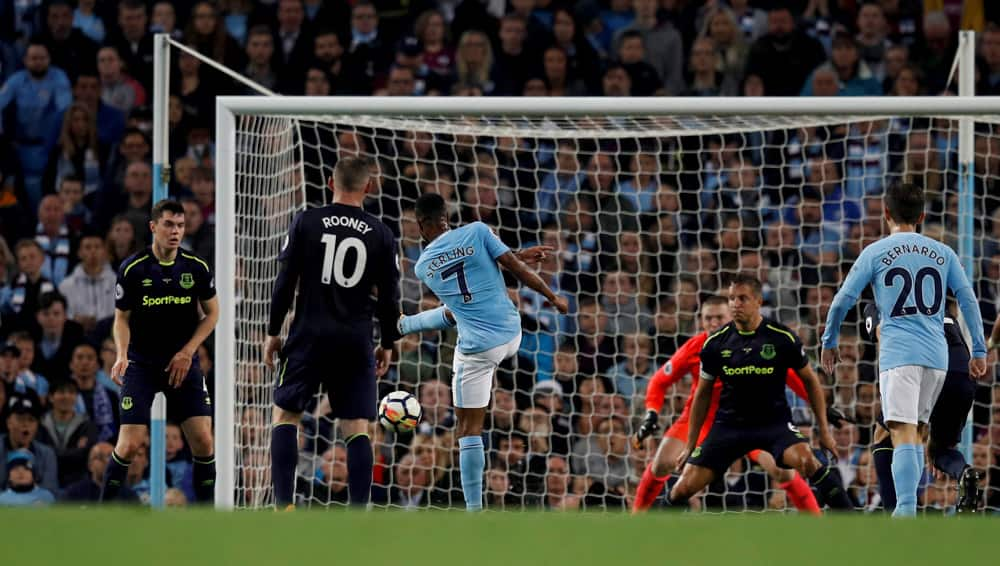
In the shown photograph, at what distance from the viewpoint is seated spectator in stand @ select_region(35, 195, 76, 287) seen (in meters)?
11.8

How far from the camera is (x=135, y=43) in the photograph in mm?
13266

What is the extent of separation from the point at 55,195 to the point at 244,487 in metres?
4.20

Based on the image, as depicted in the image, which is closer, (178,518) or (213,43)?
(178,518)

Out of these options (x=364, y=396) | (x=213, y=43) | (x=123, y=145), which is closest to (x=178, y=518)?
(x=364, y=396)

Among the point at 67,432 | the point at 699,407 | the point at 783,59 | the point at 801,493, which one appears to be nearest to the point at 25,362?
the point at 67,432

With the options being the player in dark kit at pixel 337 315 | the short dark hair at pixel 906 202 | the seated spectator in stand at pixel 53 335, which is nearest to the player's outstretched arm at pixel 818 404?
the short dark hair at pixel 906 202

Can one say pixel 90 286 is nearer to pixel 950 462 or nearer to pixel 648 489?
pixel 648 489

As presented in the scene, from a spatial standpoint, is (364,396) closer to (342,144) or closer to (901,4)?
(342,144)

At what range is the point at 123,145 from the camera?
12.4 meters

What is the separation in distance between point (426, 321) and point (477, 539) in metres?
4.62

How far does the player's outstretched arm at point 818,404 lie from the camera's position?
8.05 metres

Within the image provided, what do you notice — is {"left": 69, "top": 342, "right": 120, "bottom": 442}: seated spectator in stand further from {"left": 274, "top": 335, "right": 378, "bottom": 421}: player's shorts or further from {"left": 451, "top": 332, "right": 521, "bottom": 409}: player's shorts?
{"left": 451, "top": 332, "right": 521, "bottom": 409}: player's shorts

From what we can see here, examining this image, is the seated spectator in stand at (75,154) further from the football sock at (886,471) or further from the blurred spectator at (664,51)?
the football sock at (886,471)

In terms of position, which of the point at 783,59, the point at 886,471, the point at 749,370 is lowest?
the point at 886,471
